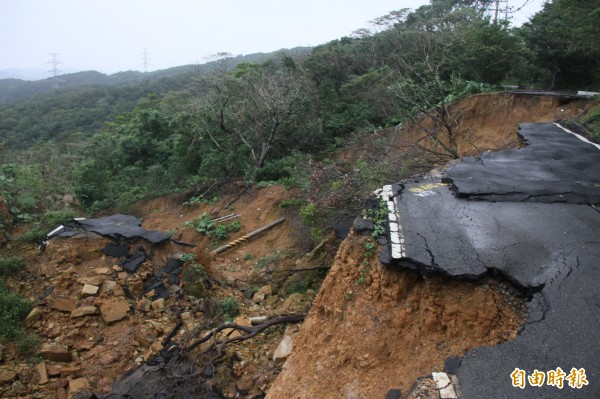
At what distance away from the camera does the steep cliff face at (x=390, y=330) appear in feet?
11.7

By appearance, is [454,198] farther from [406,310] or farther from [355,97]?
[355,97]

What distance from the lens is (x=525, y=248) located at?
433 centimetres

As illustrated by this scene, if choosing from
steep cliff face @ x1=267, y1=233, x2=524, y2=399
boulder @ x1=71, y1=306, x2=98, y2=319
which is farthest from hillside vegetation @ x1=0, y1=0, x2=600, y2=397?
steep cliff face @ x1=267, y1=233, x2=524, y2=399

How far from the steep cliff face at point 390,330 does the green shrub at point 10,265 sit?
6725 millimetres

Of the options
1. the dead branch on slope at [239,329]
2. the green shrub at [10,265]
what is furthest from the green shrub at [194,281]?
the green shrub at [10,265]

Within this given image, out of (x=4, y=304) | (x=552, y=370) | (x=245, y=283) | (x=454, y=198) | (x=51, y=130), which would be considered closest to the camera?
(x=552, y=370)

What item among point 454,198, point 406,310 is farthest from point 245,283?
point 406,310

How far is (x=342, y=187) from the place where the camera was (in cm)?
893

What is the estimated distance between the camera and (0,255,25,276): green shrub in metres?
7.92

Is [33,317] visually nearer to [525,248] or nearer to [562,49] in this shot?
[525,248]

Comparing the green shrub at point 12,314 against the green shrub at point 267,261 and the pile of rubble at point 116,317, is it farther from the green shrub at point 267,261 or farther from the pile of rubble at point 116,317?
the green shrub at point 267,261

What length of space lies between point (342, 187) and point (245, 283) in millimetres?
3434

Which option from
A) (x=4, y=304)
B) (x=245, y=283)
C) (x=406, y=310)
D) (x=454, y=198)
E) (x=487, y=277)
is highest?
(x=454, y=198)

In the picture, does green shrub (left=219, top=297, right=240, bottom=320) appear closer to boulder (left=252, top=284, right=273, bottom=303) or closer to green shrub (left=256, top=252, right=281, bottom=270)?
boulder (left=252, top=284, right=273, bottom=303)
